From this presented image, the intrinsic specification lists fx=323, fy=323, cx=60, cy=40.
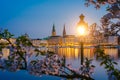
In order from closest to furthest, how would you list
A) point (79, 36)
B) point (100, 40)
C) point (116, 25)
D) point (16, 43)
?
point (16, 43)
point (116, 25)
point (100, 40)
point (79, 36)

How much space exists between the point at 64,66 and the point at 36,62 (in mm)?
567

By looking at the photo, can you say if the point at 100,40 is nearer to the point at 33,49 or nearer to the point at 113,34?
the point at 113,34

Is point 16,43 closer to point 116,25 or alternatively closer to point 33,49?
point 33,49

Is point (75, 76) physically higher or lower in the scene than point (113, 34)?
lower

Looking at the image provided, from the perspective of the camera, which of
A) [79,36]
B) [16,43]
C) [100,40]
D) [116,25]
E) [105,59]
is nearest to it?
[105,59]

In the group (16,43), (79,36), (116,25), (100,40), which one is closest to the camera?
(16,43)

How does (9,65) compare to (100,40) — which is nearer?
(9,65)

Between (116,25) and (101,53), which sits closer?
(101,53)

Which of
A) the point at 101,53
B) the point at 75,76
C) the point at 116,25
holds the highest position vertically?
the point at 116,25

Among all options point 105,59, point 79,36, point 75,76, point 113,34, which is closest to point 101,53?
point 105,59

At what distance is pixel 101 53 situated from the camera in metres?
6.38

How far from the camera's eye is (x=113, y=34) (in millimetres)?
7367

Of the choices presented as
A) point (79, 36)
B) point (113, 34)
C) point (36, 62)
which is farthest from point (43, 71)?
point (79, 36)

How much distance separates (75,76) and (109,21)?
1964mm
